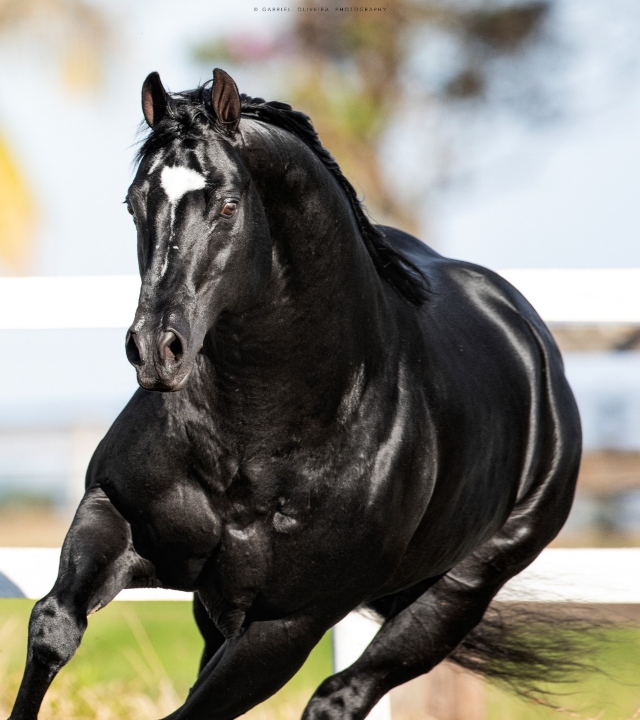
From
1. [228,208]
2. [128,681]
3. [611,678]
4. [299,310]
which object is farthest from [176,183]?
[128,681]

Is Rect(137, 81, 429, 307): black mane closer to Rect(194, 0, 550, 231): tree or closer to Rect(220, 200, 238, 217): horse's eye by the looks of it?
Rect(220, 200, 238, 217): horse's eye

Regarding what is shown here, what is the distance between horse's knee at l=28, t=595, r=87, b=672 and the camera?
2609 millimetres

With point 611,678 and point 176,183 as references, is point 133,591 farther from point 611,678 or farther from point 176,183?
point 176,183

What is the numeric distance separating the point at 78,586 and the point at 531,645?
6.10 ft

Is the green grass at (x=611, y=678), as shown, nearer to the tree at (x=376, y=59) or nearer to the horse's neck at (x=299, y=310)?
the horse's neck at (x=299, y=310)

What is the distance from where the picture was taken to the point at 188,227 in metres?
2.31

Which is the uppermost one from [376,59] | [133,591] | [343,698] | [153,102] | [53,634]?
[376,59]

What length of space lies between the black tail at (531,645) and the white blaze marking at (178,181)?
6.97 ft

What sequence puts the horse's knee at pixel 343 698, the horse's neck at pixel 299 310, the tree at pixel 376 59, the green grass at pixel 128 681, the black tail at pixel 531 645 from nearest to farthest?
the horse's neck at pixel 299 310
the horse's knee at pixel 343 698
the black tail at pixel 531 645
the green grass at pixel 128 681
the tree at pixel 376 59

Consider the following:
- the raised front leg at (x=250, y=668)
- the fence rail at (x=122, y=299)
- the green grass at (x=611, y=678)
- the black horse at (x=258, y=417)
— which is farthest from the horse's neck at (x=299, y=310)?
the green grass at (x=611, y=678)

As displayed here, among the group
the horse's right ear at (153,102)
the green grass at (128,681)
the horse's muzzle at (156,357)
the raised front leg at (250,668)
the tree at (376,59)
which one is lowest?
the green grass at (128,681)

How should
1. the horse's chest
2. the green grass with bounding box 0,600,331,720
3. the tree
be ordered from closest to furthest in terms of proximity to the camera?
the horse's chest
the green grass with bounding box 0,600,331,720
the tree

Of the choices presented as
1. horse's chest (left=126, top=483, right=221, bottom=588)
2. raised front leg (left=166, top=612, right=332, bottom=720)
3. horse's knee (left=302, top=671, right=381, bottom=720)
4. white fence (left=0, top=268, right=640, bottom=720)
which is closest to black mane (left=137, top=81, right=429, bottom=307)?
horse's chest (left=126, top=483, right=221, bottom=588)

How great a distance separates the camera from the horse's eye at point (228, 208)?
7.77 feet
